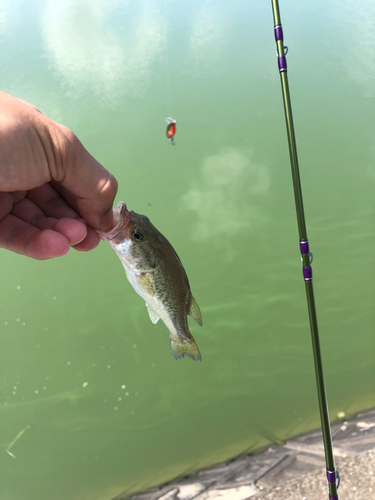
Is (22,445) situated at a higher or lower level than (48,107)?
lower

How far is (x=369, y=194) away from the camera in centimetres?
235

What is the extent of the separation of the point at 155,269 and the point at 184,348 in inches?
7.1

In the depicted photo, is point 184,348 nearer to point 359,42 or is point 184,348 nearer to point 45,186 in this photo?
point 45,186

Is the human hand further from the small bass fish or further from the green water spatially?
the green water

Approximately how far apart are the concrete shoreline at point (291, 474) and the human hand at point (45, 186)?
→ 1607 millimetres

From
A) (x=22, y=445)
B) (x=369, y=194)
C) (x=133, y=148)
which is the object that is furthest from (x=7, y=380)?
(x=369, y=194)

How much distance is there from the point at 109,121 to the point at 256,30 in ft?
3.26

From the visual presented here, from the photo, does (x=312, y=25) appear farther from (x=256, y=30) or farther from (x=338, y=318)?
(x=338, y=318)

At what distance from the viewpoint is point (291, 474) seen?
1.86 metres

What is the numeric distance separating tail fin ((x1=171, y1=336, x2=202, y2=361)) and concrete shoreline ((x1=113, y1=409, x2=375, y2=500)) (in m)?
1.34

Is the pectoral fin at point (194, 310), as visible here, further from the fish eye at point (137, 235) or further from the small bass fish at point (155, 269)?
the fish eye at point (137, 235)

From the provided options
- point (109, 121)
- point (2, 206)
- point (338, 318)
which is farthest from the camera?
point (338, 318)

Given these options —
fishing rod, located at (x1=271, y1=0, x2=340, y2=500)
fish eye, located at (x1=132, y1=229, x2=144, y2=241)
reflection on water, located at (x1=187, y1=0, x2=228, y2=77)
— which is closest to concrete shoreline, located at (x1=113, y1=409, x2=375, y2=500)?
fishing rod, located at (x1=271, y1=0, x2=340, y2=500)

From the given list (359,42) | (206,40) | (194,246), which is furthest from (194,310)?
(359,42)
